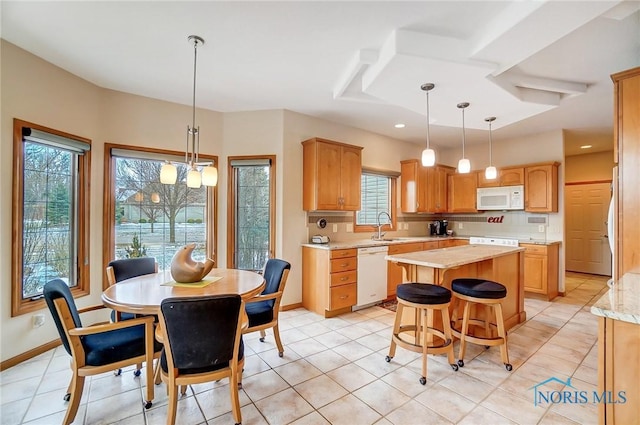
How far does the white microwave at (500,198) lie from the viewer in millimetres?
4875

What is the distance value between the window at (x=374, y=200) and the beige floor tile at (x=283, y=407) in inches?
115

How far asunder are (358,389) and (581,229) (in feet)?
22.7

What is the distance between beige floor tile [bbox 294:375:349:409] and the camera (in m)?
2.03

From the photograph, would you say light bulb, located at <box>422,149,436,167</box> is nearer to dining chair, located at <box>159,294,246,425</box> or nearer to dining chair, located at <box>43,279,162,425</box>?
dining chair, located at <box>159,294,246,425</box>

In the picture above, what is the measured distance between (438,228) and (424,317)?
4.02 m

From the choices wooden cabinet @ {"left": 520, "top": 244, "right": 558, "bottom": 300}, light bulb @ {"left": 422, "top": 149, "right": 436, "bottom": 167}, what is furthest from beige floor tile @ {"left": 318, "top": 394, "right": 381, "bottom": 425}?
wooden cabinet @ {"left": 520, "top": 244, "right": 558, "bottom": 300}

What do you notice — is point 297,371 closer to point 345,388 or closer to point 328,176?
point 345,388

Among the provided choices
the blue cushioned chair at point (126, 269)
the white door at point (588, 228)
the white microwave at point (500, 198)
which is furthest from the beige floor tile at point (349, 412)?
the white door at point (588, 228)

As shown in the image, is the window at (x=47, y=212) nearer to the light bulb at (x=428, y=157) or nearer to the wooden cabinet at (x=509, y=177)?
the light bulb at (x=428, y=157)

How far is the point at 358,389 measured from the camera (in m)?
2.16

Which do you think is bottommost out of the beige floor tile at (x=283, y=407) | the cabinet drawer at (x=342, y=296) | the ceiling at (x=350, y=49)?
the beige floor tile at (x=283, y=407)

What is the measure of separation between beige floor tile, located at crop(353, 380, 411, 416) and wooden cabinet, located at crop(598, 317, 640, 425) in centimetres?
110

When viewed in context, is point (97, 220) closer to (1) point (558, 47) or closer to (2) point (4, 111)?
(2) point (4, 111)

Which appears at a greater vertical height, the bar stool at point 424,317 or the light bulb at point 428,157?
the light bulb at point 428,157
